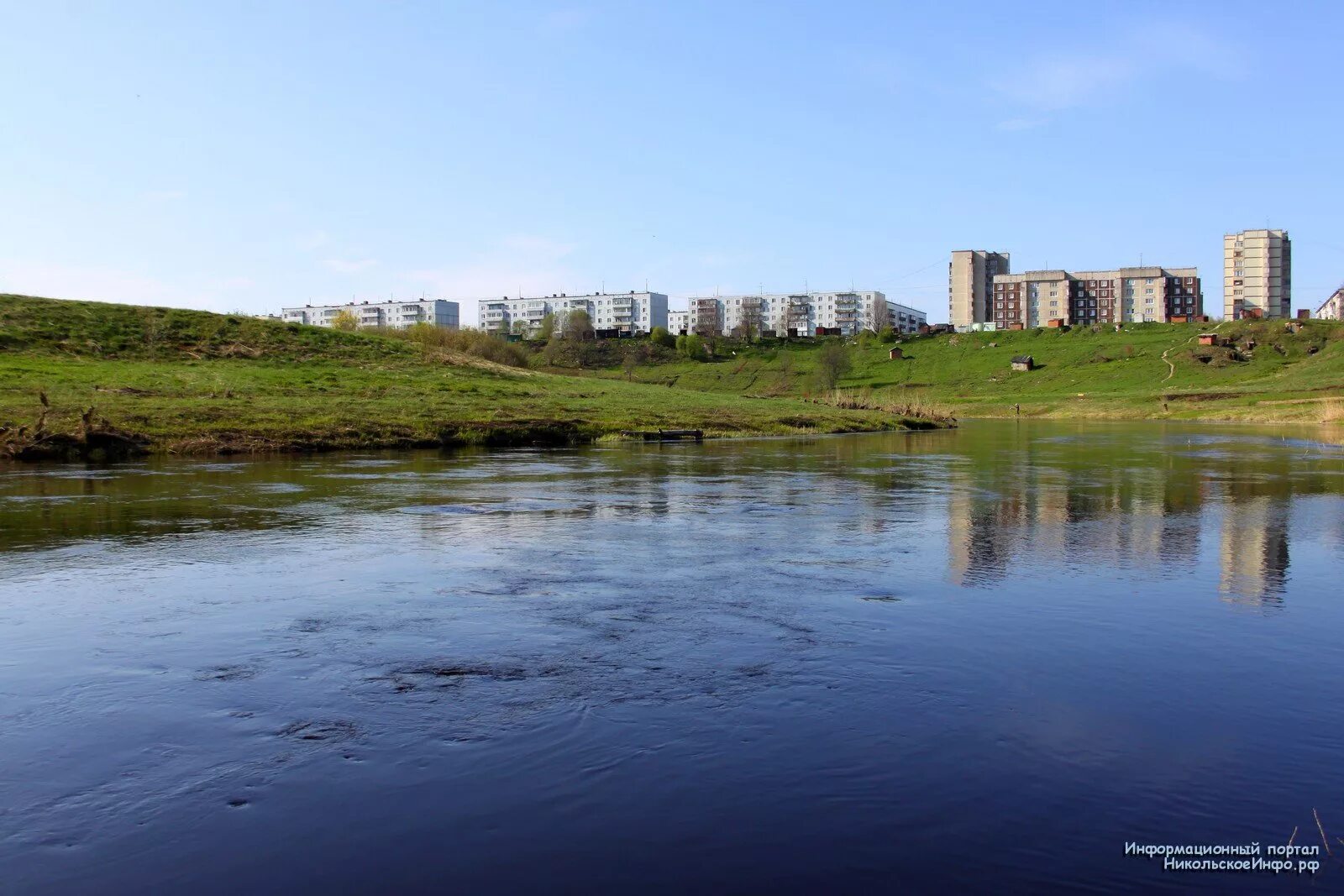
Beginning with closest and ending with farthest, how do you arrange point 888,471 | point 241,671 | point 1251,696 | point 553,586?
point 1251,696
point 241,671
point 553,586
point 888,471

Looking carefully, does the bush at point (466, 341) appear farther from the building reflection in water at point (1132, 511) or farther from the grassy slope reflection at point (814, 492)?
the building reflection in water at point (1132, 511)

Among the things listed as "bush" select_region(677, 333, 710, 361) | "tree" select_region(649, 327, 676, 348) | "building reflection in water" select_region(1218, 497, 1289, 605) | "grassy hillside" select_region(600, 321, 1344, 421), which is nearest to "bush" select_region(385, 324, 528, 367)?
"grassy hillside" select_region(600, 321, 1344, 421)

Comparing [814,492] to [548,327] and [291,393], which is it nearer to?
[291,393]

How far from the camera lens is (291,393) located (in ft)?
163

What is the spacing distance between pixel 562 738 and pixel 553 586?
18.3ft

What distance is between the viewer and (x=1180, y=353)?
127125 mm

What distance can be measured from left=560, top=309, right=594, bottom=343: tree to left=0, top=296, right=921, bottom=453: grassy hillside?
98.3 metres

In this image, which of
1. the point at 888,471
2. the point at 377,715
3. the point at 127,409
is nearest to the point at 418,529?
the point at 377,715

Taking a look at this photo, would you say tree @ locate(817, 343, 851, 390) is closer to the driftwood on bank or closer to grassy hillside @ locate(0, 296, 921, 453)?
grassy hillside @ locate(0, 296, 921, 453)

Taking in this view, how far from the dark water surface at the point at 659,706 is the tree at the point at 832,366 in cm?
11689

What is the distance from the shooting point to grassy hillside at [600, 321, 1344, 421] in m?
89.2

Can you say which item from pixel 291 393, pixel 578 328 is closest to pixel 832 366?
pixel 578 328

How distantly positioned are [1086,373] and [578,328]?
272 ft

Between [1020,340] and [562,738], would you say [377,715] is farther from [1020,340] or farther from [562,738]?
[1020,340]
